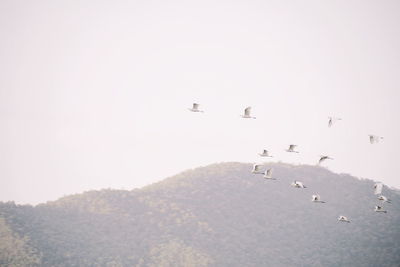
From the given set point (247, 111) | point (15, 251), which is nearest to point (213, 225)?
point (15, 251)

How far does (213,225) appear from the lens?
3853 inches

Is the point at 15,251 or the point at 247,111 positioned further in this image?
the point at 15,251

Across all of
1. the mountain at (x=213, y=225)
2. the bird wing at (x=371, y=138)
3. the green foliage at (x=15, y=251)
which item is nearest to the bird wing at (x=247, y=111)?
the bird wing at (x=371, y=138)

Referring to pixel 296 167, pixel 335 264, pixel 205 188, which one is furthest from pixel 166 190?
pixel 335 264

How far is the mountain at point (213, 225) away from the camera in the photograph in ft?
267

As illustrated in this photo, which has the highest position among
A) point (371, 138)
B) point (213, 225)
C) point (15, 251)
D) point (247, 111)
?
point (247, 111)

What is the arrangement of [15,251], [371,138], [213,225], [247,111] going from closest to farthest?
[371,138] → [247,111] → [15,251] → [213,225]

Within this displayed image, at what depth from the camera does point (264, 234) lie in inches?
3780

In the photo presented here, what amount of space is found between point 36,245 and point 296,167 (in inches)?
2422

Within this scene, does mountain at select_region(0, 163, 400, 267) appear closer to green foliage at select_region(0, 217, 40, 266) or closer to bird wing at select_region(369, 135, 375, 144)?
green foliage at select_region(0, 217, 40, 266)

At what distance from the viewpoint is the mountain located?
81250mm

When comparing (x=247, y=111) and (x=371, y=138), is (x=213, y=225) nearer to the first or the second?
(x=247, y=111)

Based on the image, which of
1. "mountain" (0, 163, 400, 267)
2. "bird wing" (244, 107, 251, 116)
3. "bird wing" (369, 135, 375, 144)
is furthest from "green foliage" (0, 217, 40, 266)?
"bird wing" (369, 135, 375, 144)

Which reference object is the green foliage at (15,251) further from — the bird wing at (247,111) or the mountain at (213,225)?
the bird wing at (247,111)
